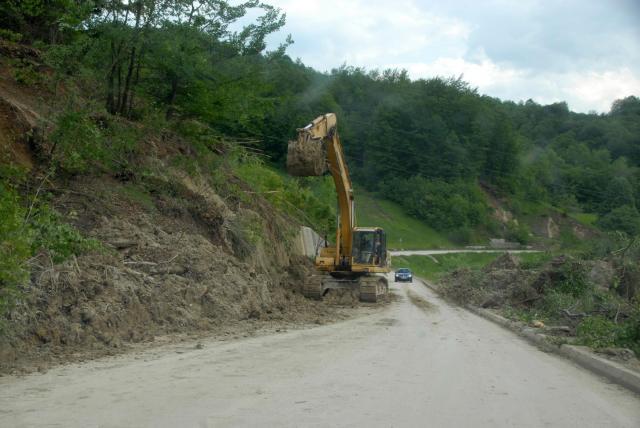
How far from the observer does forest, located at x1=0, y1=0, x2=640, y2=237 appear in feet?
58.1

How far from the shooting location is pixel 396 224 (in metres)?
85.1

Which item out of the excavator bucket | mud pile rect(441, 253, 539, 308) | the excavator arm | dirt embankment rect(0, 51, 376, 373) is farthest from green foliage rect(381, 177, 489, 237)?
the excavator bucket

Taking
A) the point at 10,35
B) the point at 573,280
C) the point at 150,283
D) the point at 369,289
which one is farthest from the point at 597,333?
the point at 10,35

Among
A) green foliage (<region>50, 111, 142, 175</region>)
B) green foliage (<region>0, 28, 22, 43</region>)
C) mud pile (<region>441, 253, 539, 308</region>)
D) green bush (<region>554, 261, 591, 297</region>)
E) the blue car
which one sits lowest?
the blue car

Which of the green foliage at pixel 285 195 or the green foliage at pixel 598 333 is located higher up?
the green foliage at pixel 285 195

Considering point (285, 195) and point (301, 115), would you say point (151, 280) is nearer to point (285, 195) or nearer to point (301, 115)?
point (285, 195)

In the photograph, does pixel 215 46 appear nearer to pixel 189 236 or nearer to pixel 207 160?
pixel 207 160

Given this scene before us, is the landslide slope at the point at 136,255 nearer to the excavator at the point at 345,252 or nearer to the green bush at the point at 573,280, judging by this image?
the excavator at the point at 345,252

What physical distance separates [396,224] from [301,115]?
20619 mm

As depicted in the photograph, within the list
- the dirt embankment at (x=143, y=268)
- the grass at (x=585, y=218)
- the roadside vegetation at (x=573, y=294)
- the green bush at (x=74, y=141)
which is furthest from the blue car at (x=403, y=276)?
the grass at (x=585, y=218)

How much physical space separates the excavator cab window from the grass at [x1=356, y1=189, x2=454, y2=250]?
49.4m

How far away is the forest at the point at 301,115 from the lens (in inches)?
698

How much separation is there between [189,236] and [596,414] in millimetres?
11727

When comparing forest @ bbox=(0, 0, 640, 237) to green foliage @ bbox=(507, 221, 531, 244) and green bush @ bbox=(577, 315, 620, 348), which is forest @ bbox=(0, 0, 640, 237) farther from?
green bush @ bbox=(577, 315, 620, 348)
